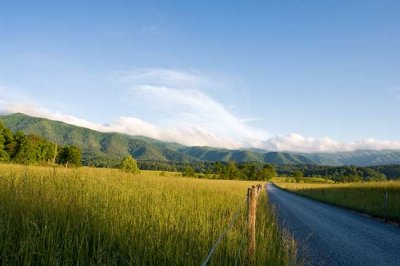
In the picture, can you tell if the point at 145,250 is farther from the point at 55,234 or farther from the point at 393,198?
the point at 393,198

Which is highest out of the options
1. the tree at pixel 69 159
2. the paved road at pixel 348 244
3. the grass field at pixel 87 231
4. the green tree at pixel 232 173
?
the tree at pixel 69 159

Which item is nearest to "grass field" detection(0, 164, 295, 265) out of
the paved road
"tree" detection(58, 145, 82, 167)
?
"tree" detection(58, 145, 82, 167)

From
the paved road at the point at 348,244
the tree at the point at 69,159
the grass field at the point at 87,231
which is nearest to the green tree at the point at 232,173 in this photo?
the tree at the point at 69,159

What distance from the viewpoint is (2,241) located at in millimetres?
4094

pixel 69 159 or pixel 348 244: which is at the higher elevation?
pixel 69 159

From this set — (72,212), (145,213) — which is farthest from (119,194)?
(72,212)

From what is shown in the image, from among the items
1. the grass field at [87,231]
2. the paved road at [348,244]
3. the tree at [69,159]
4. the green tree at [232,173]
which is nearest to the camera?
the grass field at [87,231]

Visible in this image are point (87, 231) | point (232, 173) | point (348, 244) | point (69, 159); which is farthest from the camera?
point (232, 173)

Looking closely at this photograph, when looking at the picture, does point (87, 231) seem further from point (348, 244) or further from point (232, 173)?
point (232, 173)

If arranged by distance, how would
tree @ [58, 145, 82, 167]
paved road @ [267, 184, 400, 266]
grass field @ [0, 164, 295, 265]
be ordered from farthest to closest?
tree @ [58, 145, 82, 167]
paved road @ [267, 184, 400, 266]
grass field @ [0, 164, 295, 265]

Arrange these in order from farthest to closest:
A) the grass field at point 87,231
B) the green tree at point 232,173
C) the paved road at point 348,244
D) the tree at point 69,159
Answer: the green tree at point 232,173
the tree at point 69,159
the paved road at point 348,244
the grass field at point 87,231

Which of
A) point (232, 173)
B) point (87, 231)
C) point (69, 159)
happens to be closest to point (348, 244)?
point (69, 159)

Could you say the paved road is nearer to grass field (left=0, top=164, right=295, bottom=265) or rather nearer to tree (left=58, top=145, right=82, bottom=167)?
grass field (left=0, top=164, right=295, bottom=265)

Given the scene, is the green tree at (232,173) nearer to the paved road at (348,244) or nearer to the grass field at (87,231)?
the paved road at (348,244)
